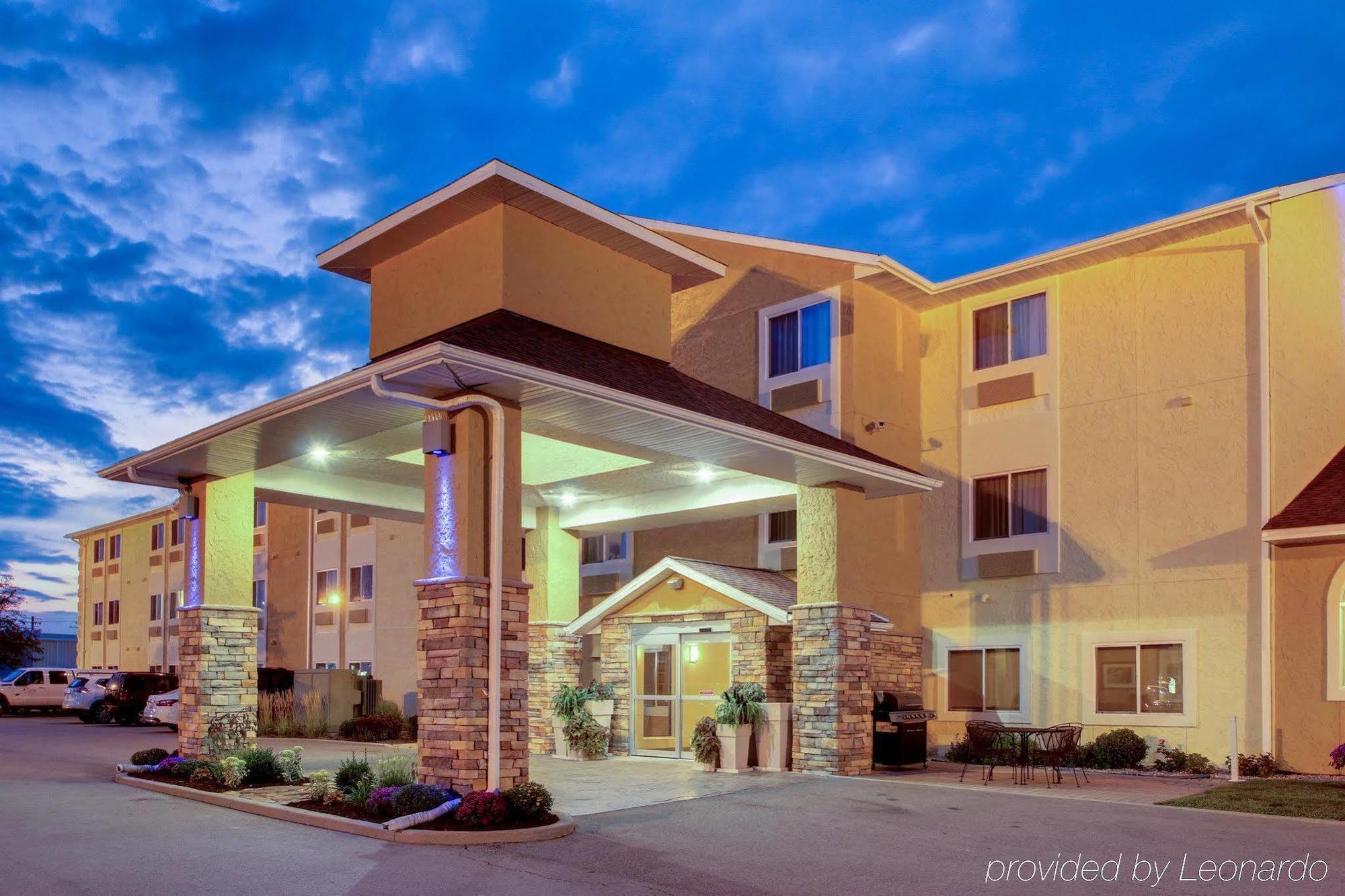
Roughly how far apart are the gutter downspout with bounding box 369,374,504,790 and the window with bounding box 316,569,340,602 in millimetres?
23153

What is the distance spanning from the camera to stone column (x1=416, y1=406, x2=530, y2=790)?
11.2 meters

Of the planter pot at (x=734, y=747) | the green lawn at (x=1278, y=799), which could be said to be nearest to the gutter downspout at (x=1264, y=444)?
the green lawn at (x=1278, y=799)

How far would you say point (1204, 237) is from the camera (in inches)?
717

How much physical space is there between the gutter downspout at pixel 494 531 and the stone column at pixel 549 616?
27.7ft

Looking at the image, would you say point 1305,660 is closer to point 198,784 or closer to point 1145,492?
point 1145,492

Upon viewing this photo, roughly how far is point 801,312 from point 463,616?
1204 cm

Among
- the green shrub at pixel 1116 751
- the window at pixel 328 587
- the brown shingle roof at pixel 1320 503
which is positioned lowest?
the green shrub at pixel 1116 751

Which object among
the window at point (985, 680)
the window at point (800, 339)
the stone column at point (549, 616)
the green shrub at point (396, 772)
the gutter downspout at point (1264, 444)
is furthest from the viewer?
the window at point (800, 339)

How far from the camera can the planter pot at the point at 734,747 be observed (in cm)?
1634

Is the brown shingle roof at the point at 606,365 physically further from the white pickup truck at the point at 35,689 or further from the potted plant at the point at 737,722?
the white pickup truck at the point at 35,689

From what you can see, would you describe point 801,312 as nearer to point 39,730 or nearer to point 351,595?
point 351,595

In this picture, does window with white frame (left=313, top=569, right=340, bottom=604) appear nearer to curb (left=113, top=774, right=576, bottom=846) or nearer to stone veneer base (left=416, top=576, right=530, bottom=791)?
curb (left=113, top=774, right=576, bottom=846)

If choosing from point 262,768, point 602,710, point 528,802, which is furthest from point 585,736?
point 528,802

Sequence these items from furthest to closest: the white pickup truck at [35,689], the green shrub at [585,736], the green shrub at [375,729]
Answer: the white pickup truck at [35,689]
the green shrub at [375,729]
the green shrub at [585,736]
